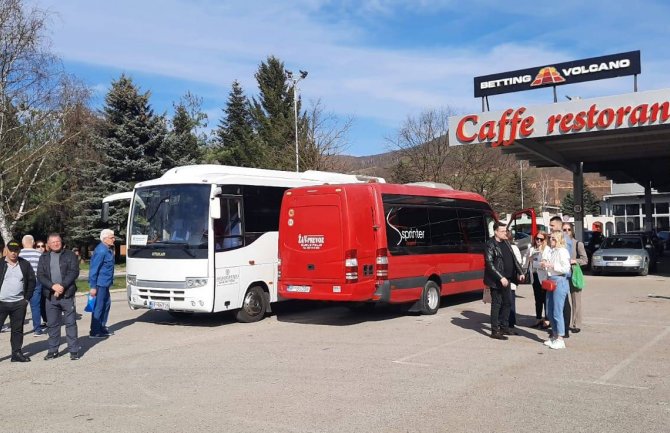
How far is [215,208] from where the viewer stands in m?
11.4

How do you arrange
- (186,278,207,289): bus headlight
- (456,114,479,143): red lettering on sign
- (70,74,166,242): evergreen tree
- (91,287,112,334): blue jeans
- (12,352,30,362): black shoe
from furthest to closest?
(70,74,166,242): evergreen tree → (456,114,479,143): red lettering on sign → (186,278,207,289): bus headlight → (91,287,112,334): blue jeans → (12,352,30,362): black shoe

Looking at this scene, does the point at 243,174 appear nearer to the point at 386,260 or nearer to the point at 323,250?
the point at 323,250

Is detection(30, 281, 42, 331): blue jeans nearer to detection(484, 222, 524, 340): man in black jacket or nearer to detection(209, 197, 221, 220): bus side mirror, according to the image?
detection(209, 197, 221, 220): bus side mirror

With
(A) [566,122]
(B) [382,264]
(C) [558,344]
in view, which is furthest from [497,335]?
(A) [566,122]

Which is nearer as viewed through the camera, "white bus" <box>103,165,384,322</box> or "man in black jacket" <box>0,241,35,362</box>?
"man in black jacket" <box>0,241,35,362</box>

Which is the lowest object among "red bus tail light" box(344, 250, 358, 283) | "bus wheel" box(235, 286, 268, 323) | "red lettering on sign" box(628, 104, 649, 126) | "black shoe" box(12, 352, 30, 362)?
"black shoe" box(12, 352, 30, 362)

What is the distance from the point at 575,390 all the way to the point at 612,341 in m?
3.34

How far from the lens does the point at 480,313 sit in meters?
13.2

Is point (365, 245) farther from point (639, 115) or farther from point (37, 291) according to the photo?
point (639, 115)

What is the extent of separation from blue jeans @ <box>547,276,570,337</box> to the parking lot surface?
341 mm

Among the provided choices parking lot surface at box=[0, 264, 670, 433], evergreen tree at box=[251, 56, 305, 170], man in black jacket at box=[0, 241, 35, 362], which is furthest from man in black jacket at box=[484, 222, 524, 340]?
evergreen tree at box=[251, 56, 305, 170]

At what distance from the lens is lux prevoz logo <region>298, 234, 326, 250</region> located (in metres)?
11.8

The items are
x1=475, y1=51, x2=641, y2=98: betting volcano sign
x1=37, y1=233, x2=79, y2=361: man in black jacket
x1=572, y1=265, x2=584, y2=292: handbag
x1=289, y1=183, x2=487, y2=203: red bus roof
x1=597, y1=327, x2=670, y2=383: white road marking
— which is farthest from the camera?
x1=475, y1=51, x2=641, y2=98: betting volcano sign

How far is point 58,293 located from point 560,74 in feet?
66.9
